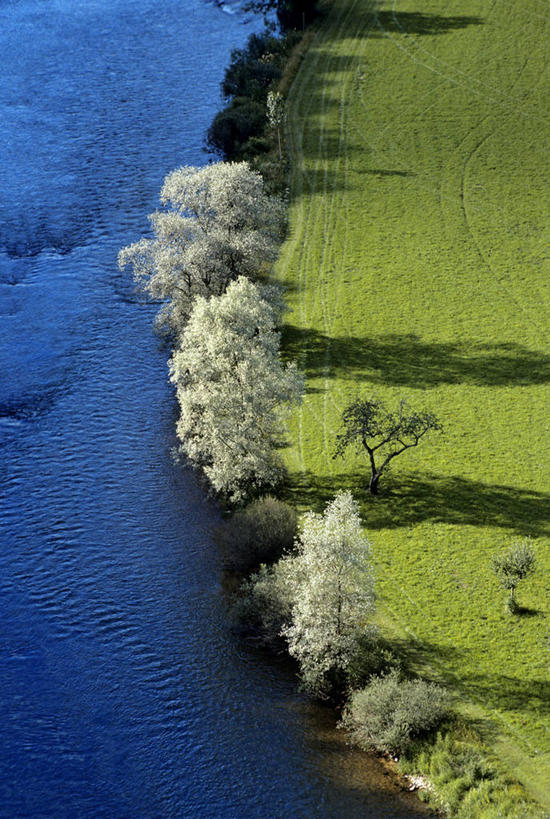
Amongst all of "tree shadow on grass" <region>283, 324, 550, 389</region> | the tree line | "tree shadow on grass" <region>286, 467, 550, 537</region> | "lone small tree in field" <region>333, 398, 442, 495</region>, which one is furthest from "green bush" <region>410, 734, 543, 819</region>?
"tree shadow on grass" <region>283, 324, 550, 389</region>

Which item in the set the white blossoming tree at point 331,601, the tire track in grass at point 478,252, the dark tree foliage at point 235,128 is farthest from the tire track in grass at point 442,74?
the white blossoming tree at point 331,601

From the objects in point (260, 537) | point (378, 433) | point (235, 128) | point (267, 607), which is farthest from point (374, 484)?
point (235, 128)

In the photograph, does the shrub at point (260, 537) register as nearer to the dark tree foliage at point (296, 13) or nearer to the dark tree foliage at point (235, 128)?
the dark tree foliage at point (235, 128)

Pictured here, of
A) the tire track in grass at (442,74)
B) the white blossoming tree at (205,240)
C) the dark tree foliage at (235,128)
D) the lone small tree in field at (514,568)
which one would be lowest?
the lone small tree in field at (514,568)

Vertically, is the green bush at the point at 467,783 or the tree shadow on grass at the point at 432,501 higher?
the tree shadow on grass at the point at 432,501

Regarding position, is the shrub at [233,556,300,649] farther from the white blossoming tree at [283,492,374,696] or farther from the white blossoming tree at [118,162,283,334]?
the white blossoming tree at [118,162,283,334]

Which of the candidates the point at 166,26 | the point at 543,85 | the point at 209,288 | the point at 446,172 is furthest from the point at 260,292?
the point at 166,26
